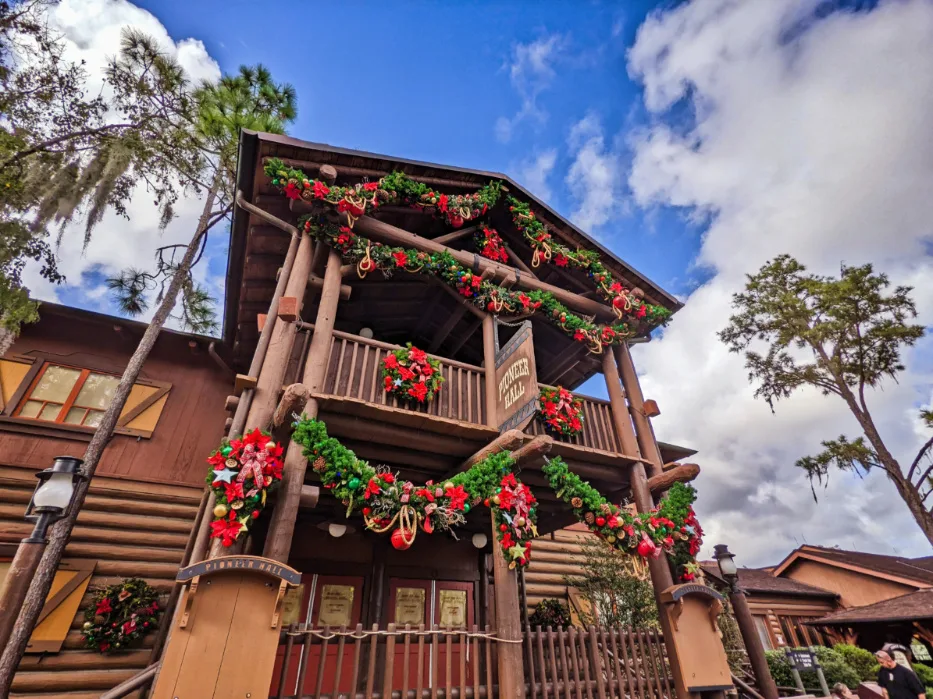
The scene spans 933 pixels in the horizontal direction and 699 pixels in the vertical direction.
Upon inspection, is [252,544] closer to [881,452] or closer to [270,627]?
[270,627]

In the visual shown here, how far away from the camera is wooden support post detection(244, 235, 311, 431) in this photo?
5.63 m

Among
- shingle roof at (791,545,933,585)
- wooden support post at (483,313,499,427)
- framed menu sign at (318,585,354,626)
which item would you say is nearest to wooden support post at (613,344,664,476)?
wooden support post at (483,313,499,427)

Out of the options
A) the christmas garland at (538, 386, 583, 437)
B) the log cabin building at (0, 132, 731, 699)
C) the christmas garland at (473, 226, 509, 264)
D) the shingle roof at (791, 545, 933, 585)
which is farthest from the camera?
the shingle roof at (791, 545, 933, 585)

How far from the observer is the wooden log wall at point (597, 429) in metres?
8.07

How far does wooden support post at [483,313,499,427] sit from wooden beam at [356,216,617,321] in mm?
1050

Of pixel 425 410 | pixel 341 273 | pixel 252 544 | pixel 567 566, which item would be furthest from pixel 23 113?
pixel 567 566

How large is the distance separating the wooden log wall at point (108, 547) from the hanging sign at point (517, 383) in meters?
6.63

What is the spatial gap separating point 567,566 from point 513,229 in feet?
31.3

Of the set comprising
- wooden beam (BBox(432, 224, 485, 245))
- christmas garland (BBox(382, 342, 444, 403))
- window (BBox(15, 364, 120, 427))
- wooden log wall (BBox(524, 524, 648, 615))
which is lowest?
wooden log wall (BBox(524, 524, 648, 615))

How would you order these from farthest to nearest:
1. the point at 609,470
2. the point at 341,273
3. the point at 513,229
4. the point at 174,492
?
the point at 513,229 < the point at 174,492 < the point at 609,470 < the point at 341,273

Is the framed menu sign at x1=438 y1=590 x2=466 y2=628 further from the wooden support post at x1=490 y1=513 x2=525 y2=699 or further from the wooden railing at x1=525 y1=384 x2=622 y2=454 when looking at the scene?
the wooden railing at x1=525 y1=384 x2=622 y2=454

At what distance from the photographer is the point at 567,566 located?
1292cm

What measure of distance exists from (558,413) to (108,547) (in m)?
8.50

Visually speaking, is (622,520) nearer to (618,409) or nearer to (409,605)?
(618,409)
